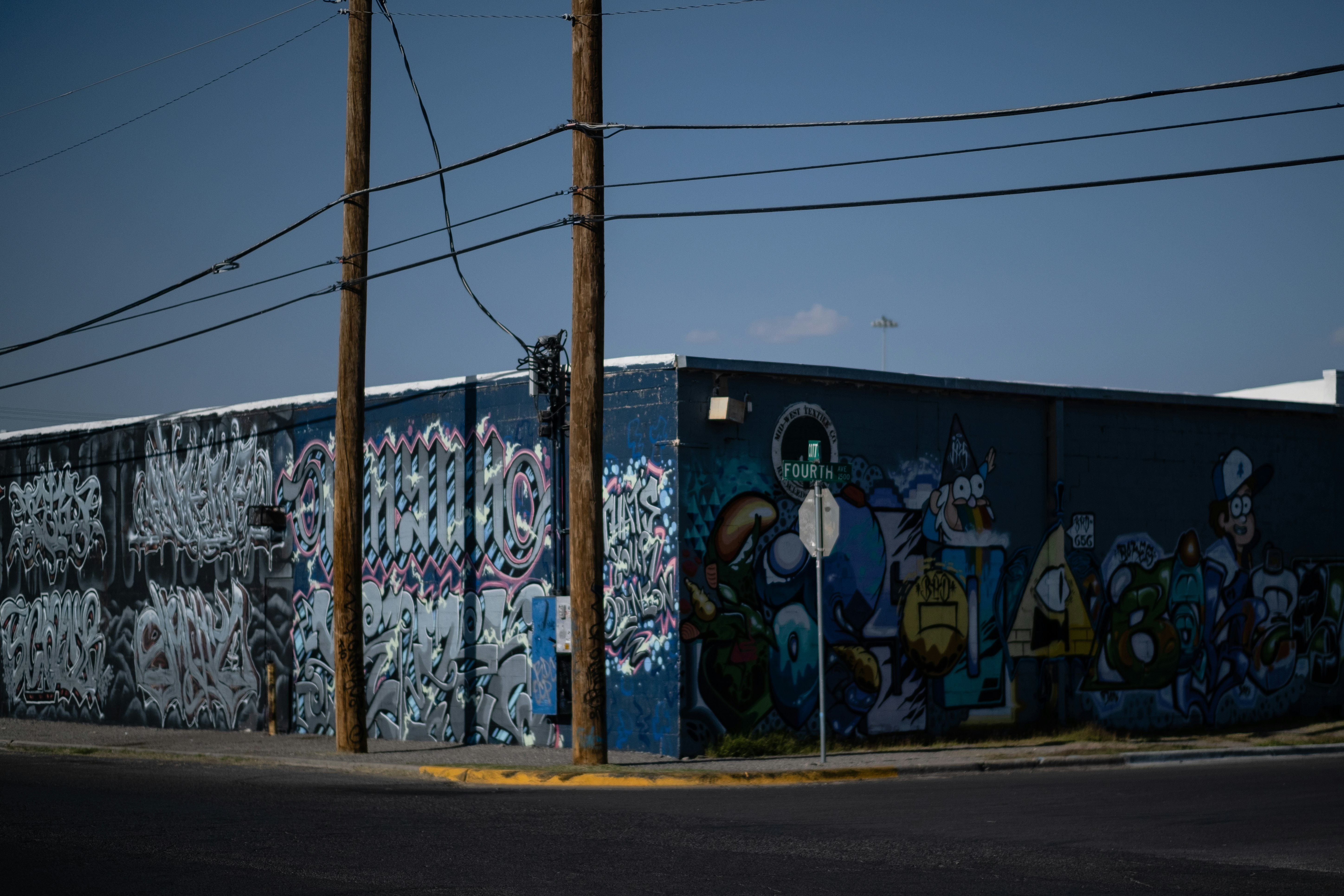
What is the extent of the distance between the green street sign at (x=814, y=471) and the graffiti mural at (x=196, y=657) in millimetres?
10934

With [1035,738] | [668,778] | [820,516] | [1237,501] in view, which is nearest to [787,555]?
[820,516]

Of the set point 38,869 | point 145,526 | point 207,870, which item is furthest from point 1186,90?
point 145,526

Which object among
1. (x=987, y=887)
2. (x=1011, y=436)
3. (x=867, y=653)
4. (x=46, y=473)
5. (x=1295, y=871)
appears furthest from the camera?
(x=46, y=473)

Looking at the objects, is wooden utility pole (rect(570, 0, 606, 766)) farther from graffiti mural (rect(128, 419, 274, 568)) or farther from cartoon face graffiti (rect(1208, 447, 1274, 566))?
cartoon face graffiti (rect(1208, 447, 1274, 566))

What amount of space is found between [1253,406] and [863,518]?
27.2 ft

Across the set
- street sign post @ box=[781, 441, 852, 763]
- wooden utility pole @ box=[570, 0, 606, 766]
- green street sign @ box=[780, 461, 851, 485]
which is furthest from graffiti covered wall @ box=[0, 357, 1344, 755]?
green street sign @ box=[780, 461, 851, 485]

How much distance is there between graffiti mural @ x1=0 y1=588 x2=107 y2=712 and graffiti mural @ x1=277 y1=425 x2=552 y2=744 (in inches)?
238

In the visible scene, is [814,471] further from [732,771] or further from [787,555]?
[732,771]

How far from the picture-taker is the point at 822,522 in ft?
52.0

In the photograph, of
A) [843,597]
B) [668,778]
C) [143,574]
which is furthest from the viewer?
[143,574]

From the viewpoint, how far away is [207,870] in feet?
28.5

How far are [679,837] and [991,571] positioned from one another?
10779mm

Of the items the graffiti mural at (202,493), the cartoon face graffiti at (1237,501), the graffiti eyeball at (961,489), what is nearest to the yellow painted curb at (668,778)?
the graffiti eyeball at (961,489)

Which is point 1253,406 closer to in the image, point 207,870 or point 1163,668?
point 1163,668
